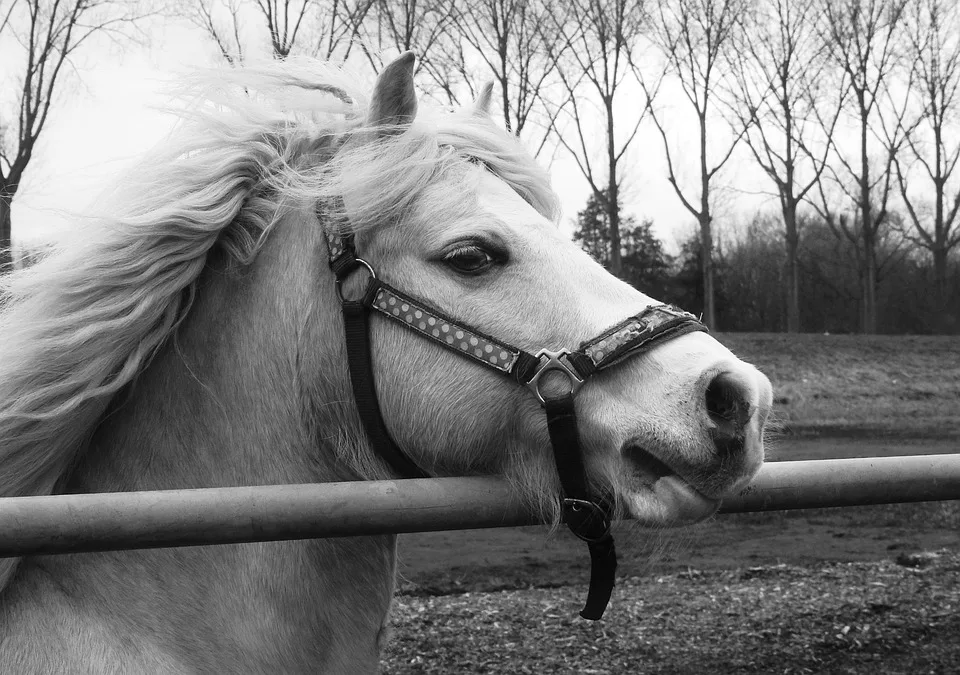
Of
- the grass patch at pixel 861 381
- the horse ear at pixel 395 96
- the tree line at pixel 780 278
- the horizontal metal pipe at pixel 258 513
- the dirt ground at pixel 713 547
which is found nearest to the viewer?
the horizontal metal pipe at pixel 258 513

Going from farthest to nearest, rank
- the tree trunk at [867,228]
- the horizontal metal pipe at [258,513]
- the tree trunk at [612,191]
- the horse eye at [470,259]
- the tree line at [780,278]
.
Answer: the tree line at [780,278] → the tree trunk at [867,228] → the tree trunk at [612,191] → the horse eye at [470,259] → the horizontal metal pipe at [258,513]

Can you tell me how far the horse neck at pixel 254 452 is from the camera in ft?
6.34

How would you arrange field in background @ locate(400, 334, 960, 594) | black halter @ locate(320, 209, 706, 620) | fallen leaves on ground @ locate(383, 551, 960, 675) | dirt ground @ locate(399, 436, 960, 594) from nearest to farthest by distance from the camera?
1. black halter @ locate(320, 209, 706, 620)
2. fallen leaves on ground @ locate(383, 551, 960, 675)
3. field in background @ locate(400, 334, 960, 594)
4. dirt ground @ locate(399, 436, 960, 594)

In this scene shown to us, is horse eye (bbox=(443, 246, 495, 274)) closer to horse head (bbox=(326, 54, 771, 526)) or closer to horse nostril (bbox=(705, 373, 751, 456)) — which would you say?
horse head (bbox=(326, 54, 771, 526))

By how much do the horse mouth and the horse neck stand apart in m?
0.69

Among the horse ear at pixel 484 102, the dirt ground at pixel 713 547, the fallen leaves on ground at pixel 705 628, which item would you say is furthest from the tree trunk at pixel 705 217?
the horse ear at pixel 484 102

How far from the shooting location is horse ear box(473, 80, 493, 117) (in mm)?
2568

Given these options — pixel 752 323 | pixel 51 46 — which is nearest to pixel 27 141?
pixel 51 46

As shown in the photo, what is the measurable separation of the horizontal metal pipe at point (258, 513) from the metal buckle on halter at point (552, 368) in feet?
0.80

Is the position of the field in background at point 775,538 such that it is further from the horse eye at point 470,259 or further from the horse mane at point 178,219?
the horse mane at point 178,219

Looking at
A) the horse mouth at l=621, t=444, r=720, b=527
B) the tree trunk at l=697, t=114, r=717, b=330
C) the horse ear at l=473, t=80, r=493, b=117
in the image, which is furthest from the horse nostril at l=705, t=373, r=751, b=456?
the tree trunk at l=697, t=114, r=717, b=330

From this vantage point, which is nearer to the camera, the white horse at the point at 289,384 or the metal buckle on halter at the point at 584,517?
the white horse at the point at 289,384

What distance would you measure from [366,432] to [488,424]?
0.32m

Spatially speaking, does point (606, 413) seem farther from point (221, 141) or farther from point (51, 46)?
Answer: point (51, 46)
